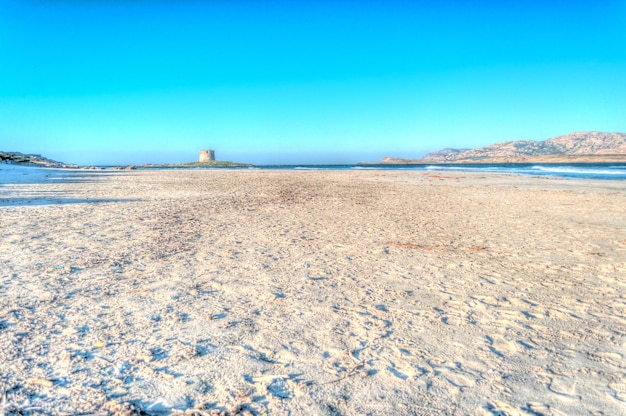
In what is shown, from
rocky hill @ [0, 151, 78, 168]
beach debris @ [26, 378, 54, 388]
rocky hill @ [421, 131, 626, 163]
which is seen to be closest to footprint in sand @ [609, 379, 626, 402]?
beach debris @ [26, 378, 54, 388]

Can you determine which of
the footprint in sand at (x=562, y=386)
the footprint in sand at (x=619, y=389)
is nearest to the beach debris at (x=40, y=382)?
the footprint in sand at (x=562, y=386)

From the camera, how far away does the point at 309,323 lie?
10.1ft

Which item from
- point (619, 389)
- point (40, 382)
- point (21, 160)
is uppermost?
point (21, 160)

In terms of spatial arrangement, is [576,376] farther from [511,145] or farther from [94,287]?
[511,145]

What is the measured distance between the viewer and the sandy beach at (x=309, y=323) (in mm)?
2129

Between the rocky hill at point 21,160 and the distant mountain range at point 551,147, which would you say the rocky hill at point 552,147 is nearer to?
the distant mountain range at point 551,147

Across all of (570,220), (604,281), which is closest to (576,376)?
(604,281)

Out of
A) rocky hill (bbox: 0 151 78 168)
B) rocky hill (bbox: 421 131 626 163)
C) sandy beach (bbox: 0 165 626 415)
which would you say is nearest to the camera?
sandy beach (bbox: 0 165 626 415)

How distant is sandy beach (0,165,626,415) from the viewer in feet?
6.98

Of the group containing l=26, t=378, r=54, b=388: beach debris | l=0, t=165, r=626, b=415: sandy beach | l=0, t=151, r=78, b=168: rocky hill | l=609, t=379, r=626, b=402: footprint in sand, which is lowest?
l=609, t=379, r=626, b=402: footprint in sand

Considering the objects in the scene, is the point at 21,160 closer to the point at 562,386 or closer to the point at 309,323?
the point at 309,323

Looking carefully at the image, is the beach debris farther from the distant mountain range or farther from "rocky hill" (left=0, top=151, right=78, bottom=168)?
the distant mountain range

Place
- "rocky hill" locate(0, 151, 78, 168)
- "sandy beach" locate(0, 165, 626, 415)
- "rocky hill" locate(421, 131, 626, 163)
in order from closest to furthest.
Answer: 1. "sandy beach" locate(0, 165, 626, 415)
2. "rocky hill" locate(0, 151, 78, 168)
3. "rocky hill" locate(421, 131, 626, 163)

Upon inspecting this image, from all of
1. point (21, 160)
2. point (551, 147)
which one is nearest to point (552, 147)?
point (551, 147)
